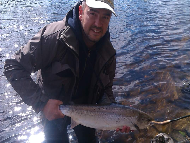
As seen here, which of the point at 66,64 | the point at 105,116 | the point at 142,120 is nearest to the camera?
the point at 66,64

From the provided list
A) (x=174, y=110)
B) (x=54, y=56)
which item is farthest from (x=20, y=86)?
(x=174, y=110)

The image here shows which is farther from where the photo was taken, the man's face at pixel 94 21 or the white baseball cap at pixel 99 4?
the man's face at pixel 94 21

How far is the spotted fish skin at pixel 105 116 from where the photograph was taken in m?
3.32

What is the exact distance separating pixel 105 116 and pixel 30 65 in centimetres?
172

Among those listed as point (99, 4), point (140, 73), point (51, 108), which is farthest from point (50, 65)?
point (140, 73)

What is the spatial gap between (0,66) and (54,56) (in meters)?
7.10

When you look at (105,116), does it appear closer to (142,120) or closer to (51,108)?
(142,120)

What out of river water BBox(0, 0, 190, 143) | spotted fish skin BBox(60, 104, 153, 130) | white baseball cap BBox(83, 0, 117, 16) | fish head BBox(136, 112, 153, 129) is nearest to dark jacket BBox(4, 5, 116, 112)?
spotted fish skin BBox(60, 104, 153, 130)

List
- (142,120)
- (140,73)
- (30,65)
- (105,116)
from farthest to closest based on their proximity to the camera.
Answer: (140,73)
(142,120)
(105,116)
(30,65)

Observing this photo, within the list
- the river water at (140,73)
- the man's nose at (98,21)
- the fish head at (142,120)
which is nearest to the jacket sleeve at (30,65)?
the man's nose at (98,21)

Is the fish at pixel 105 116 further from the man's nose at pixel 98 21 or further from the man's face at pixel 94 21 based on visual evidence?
the man's nose at pixel 98 21

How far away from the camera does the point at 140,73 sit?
8695 millimetres

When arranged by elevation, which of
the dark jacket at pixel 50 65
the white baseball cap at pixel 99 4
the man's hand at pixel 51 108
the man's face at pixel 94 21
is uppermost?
the white baseball cap at pixel 99 4

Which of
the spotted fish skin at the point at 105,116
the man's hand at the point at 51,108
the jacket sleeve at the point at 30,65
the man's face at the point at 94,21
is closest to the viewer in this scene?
the jacket sleeve at the point at 30,65
